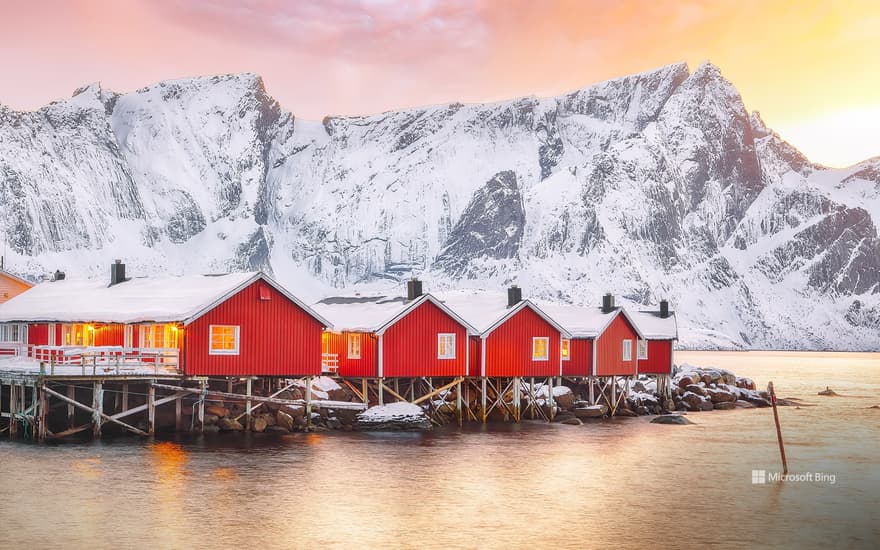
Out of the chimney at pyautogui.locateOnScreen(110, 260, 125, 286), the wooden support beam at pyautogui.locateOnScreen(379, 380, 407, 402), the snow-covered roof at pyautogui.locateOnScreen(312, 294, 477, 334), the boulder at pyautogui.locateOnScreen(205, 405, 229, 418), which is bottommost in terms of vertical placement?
the boulder at pyautogui.locateOnScreen(205, 405, 229, 418)

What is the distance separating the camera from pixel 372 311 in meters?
64.7

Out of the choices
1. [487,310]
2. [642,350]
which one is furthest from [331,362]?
[642,350]

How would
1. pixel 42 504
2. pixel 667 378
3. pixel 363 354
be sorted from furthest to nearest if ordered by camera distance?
pixel 667 378 → pixel 363 354 → pixel 42 504

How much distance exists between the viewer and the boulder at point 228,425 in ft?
182

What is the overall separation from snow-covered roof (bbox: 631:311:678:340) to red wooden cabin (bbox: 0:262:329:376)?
3337 cm

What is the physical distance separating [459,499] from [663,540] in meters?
8.85

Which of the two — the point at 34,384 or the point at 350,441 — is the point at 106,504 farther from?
the point at 350,441

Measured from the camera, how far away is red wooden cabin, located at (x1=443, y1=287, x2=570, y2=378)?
218 ft

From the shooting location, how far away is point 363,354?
61.9 meters

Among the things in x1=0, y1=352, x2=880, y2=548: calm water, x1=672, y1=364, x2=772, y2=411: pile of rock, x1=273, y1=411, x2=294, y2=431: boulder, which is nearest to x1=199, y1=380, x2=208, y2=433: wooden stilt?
x1=0, y1=352, x2=880, y2=548: calm water

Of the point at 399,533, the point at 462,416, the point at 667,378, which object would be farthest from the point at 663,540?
the point at 667,378

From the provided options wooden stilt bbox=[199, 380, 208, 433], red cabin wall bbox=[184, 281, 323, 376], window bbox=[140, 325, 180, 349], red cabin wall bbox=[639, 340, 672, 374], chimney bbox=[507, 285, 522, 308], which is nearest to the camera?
red cabin wall bbox=[184, 281, 323, 376]

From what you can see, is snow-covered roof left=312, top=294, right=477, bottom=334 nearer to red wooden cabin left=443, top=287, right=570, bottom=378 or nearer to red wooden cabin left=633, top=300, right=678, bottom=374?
red wooden cabin left=443, top=287, right=570, bottom=378

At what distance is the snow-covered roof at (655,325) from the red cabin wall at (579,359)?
29.9 feet
